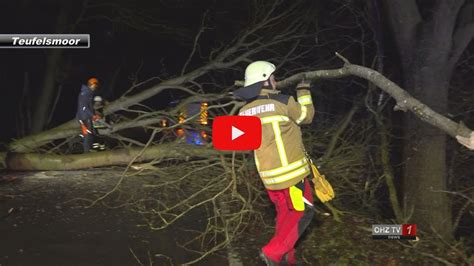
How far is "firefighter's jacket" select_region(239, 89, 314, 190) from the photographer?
404 centimetres

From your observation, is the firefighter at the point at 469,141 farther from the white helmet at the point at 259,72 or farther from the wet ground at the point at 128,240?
the white helmet at the point at 259,72

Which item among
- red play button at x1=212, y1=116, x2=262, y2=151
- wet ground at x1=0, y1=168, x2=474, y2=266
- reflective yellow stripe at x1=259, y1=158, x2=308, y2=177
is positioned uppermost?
red play button at x1=212, y1=116, x2=262, y2=151

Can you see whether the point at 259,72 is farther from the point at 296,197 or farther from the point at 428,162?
the point at 428,162

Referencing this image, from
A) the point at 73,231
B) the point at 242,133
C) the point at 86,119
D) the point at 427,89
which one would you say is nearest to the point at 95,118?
the point at 86,119

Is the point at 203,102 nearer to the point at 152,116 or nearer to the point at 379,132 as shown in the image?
the point at 152,116

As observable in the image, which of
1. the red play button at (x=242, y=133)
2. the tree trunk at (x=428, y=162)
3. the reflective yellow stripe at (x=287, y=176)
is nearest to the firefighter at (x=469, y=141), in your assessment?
the tree trunk at (x=428, y=162)

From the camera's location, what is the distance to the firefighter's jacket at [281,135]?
4.04 m

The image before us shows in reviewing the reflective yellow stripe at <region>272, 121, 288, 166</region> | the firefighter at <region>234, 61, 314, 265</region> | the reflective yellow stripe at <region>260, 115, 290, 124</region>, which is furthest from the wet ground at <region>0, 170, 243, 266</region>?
the reflective yellow stripe at <region>260, 115, 290, 124</region>

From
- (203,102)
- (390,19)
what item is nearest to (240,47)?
(203,102)

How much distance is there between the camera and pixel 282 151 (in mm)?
4059

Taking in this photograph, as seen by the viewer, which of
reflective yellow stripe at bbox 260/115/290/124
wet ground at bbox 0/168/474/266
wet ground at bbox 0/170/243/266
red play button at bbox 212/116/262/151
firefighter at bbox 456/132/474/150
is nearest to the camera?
firefighter at bbox 456/132/474/150

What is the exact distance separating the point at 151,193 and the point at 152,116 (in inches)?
81.0

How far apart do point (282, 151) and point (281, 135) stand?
0.13m

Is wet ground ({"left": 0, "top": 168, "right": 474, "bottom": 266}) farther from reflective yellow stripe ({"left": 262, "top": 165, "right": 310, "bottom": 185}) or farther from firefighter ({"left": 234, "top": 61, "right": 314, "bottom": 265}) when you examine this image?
reflective yellow stripe ({"left": 262, "top": 165, "right": 310, "bottom": 185})
